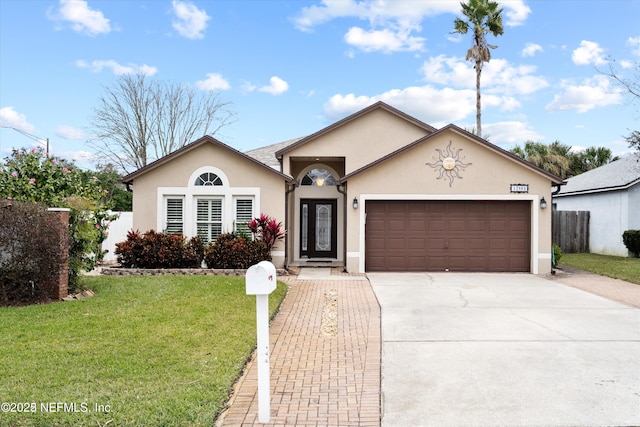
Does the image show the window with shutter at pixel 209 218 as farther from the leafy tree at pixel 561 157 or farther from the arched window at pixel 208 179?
the leafy tree at pixel 561 157

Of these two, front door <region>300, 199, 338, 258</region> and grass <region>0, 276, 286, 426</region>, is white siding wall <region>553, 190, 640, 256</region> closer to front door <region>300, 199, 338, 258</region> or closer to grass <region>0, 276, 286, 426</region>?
front door <region>300, 199, 338, 258</region>

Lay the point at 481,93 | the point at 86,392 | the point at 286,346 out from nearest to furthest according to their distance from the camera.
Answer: the point at 86,392 < the point at 286,346 < the point at 481,93

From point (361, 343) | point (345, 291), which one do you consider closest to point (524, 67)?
point (345, 291)

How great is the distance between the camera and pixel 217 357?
570 cm

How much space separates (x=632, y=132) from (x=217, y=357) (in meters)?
19.4

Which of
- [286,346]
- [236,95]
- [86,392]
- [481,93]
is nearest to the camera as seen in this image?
[86,392]

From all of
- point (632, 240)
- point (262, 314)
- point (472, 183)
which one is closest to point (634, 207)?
point (632, 240)

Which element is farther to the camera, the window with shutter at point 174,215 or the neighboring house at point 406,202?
the window with shutter at point 174,215

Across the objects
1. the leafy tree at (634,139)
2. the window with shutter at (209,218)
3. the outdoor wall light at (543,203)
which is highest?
the leafy tree at (634,139)

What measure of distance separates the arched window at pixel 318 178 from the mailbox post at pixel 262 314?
13.6 m

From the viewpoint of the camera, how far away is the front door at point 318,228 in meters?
17.7

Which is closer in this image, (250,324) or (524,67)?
(250,324)

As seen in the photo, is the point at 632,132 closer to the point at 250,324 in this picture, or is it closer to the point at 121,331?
the point at 250,324

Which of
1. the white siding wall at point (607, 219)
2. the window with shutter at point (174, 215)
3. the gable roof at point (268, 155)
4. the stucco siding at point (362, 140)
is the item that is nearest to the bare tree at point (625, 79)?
the white siding wall at point (607, 219)
